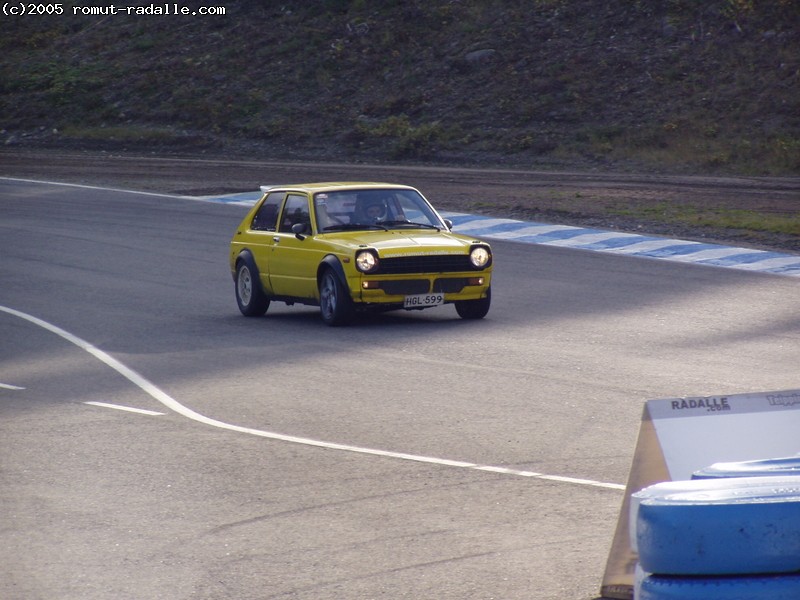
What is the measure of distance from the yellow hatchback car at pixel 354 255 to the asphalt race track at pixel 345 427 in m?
0.36

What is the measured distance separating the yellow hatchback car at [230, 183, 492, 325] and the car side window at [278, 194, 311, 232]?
0.01m

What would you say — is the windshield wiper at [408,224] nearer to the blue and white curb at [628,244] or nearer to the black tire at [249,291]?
the black tire at [249,291]

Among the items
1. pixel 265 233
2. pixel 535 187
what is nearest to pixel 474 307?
pixel 265 233

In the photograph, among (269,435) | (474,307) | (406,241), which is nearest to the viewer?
(269,435)

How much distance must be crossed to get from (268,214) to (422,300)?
8.86ft

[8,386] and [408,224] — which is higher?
[408,224]

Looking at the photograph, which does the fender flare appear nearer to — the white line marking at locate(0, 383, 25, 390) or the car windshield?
the car windshield

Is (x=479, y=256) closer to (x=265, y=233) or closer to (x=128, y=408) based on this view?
(x=265, y=233)

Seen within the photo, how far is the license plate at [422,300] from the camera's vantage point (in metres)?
13.3

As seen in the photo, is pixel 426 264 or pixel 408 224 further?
pixel 408 224

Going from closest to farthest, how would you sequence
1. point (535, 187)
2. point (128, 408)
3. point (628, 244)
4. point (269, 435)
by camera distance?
point (269, 435) < point (128, 408) < point (628, 244) < point (535, 187)


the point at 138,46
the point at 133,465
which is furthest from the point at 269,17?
the point at 133,465

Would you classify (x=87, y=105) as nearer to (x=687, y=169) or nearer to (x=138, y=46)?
(x=138, y=46)

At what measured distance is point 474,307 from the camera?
13953 mm
